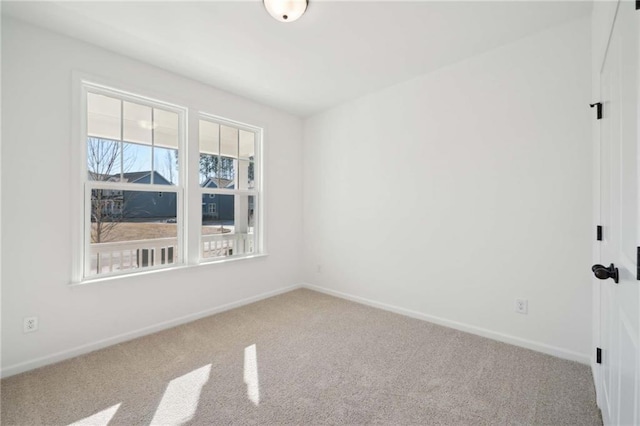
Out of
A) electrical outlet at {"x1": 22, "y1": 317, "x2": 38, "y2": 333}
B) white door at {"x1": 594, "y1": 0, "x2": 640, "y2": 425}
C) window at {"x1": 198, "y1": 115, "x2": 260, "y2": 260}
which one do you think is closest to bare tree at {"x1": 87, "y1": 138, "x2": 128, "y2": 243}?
electrical outlet at {"x1": 22, "y1": 317, "x2": 38, "y2": 333}

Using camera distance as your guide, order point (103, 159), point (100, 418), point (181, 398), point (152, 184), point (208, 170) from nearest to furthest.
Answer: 1. point (100, 418)
2. point (181, 398)
3. point (103, 159)
4. point (152, 184)
5. point (208, 170)

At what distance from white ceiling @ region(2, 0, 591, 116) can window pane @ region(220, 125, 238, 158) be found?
0.65 metres

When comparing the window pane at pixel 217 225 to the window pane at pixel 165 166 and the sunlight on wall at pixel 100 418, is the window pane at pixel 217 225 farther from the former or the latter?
the sunlight on wall at pixel 100 418

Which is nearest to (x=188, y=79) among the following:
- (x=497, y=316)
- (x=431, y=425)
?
(x=431, y=425)

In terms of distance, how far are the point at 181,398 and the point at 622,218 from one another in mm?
2559

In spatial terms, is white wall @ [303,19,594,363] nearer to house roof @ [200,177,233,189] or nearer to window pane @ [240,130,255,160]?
window pane @ [240,130,255,160]

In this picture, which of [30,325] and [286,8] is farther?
[30,325]

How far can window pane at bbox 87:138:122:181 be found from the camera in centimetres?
262

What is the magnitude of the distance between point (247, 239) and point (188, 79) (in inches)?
81.1

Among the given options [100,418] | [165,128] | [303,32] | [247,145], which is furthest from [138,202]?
[303,32]

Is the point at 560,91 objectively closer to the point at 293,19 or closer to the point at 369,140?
the point at 369,140

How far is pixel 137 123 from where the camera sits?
290 centimetres

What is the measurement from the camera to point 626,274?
1099mm

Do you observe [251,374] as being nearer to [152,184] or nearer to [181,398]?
[181,398]
